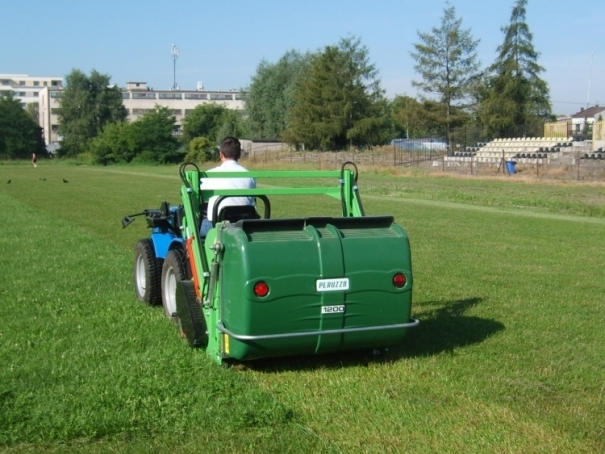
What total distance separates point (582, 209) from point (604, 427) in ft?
68.6

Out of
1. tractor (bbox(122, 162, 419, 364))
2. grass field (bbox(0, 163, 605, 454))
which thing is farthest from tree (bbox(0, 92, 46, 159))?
tractor (bbox(122, 162, 419, 364))

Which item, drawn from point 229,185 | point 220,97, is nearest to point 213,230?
point 229,185

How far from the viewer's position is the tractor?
19.2 ft

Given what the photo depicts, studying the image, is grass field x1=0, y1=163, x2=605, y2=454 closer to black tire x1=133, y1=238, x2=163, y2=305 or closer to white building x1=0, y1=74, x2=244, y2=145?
black tire x1=133, y1=238, x2=163, y2=305

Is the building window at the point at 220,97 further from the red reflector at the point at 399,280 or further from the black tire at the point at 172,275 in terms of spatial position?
the red reflector at the point at 399,280

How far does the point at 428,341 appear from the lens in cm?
734

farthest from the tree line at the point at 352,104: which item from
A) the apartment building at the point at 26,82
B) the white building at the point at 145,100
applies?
the apartment building at the point at 26,82

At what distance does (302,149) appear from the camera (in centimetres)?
8656

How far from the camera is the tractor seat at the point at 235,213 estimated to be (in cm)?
726

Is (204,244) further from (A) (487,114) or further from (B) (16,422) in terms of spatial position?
(A) (487,114)

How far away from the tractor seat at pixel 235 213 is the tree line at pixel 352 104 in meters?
59.8

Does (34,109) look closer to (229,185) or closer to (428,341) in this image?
(229,185)

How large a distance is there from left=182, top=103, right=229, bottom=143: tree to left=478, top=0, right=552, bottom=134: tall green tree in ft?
175

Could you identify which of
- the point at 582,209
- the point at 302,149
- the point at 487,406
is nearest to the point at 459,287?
the point at 487,406
